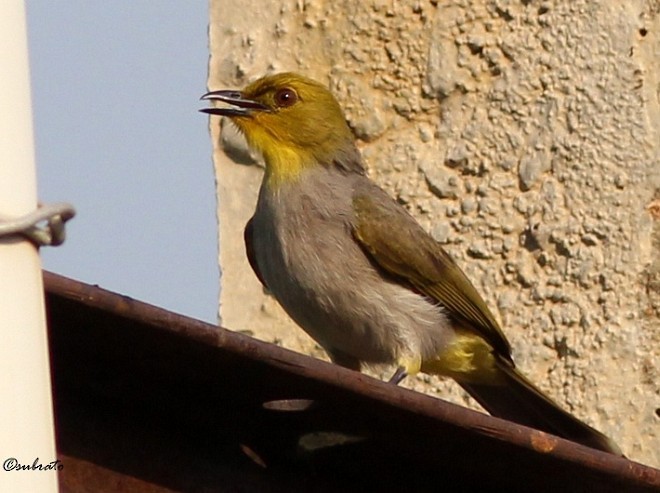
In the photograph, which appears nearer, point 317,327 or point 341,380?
point 341,380

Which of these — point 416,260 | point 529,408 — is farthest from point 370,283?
point 529,408

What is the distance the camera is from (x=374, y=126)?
285 inches

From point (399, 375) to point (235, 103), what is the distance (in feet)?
4.32

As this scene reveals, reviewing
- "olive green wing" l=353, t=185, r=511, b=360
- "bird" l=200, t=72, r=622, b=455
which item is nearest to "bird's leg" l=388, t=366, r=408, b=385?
"bird" l=200, t=72, r=622, b=455

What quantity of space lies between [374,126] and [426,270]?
0.90 metres

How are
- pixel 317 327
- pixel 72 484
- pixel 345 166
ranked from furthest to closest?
pixel 345 166
pixel 317 327
pixel 72 484

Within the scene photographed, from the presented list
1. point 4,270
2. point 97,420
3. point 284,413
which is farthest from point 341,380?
point 4,270

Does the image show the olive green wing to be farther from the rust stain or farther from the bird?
the rust stain

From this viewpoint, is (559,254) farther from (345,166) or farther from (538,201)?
(345,166)

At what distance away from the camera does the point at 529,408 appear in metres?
6.48

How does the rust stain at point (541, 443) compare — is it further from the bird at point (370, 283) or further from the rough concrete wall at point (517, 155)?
the rough concrete wall at point (517, 155)

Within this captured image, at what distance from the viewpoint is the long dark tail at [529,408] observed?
19.6 feet

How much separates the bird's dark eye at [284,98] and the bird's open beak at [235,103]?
0.20 ft

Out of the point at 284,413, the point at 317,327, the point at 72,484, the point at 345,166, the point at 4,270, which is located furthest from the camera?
the point at 345,166
